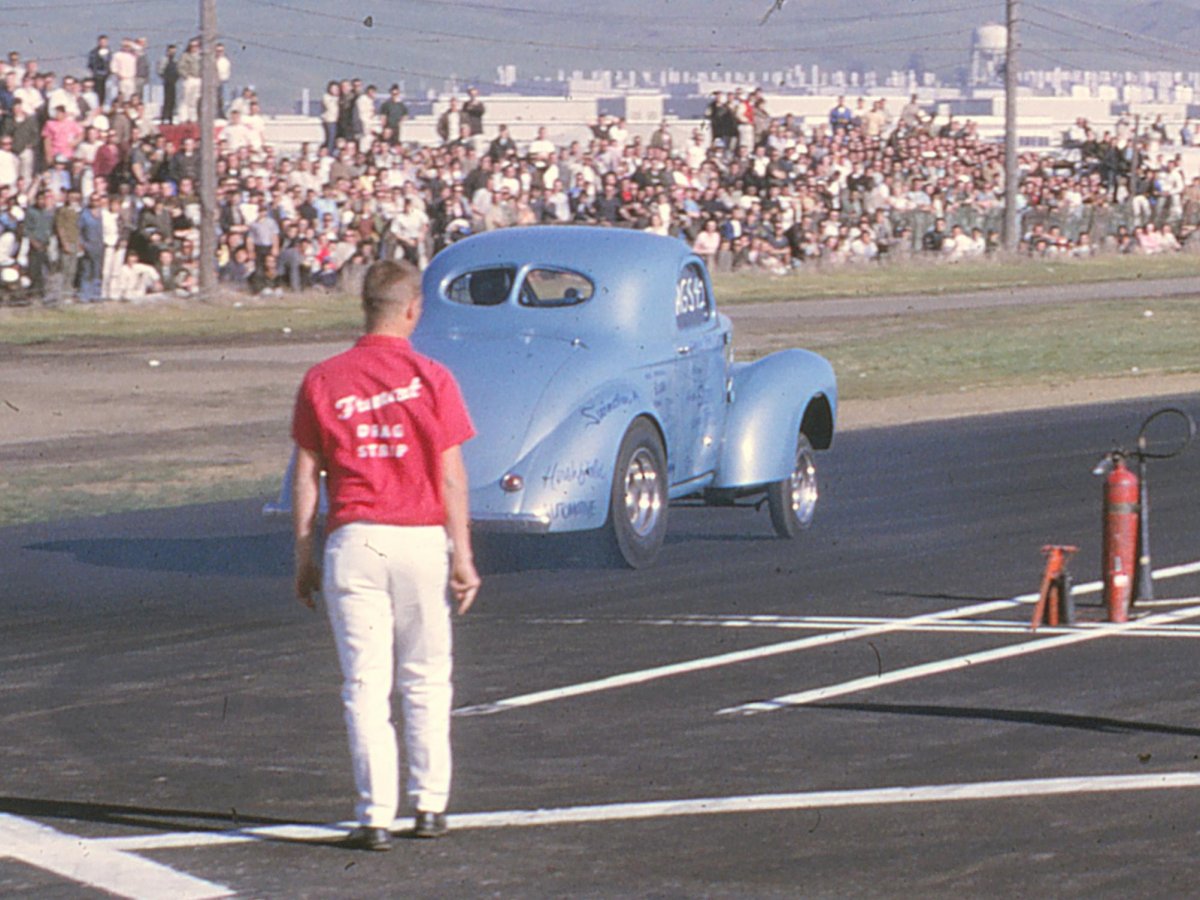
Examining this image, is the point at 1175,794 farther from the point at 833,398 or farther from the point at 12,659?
the point at 833,398

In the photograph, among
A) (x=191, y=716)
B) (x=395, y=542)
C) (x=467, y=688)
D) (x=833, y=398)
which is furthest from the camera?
(x=833, y=398)


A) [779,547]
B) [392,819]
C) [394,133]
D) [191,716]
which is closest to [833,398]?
[779,547]

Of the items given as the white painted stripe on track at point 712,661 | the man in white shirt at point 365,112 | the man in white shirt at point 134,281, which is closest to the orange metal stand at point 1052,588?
the white painted stripe on track at point 712,661

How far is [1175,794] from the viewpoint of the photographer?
7.75m

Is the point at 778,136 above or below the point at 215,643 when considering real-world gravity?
above

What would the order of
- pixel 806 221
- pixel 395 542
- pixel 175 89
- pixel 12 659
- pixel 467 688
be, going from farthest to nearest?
pixel 806 221, pixel 175 89, pixel 12 659, pixel 467 688, pixel 395 542

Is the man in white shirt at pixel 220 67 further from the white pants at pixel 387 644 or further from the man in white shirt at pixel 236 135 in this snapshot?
the white pants at pixel 387 644

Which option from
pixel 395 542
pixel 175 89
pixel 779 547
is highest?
pixel 175 89

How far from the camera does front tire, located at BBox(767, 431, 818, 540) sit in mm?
14820

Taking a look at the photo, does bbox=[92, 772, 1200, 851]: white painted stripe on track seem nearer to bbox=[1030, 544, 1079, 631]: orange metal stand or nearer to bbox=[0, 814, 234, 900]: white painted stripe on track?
bbox=[0, 814, 234, 900]: white painted stripe on track

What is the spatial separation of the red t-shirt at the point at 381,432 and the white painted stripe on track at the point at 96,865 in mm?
1112

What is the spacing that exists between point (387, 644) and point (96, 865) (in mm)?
1027

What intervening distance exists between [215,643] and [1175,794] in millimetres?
5017

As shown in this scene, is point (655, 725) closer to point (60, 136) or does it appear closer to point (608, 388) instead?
point (608, 388)
